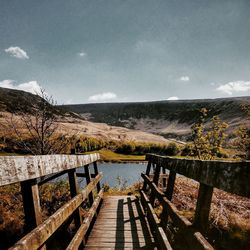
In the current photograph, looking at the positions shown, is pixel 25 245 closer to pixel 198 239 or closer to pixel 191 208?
pixel 198 239

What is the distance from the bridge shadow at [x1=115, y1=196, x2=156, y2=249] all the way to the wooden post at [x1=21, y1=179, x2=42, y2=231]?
8.64ft

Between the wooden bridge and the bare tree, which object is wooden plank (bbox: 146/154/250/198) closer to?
the wooden bridge

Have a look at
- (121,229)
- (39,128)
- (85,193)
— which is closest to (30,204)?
(85,193)

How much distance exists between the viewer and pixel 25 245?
179 cm

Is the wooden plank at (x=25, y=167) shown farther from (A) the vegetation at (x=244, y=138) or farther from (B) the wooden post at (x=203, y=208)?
(A) the vegetation at (x=244, y=138)

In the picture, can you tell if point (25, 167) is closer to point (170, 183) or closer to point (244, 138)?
point (170, 183)

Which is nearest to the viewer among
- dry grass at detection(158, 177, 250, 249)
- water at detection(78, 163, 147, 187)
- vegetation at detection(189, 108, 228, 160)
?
dry grass at detection(158, 177, 250, 249)

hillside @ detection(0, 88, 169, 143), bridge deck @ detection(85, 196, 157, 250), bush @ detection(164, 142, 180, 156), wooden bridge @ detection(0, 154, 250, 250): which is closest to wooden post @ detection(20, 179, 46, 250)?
wooden bridge @ detection(0, 154, 250, 250)

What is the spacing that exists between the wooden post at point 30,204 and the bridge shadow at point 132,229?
263 cm

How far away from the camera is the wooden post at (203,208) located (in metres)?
2.09

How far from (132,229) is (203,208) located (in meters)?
3.52

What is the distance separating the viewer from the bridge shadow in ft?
14.3

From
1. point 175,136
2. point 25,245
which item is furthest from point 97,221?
point 175,136

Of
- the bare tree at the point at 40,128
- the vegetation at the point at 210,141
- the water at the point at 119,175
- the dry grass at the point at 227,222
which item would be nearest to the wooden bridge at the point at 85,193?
the dry grass at the point at 227,222
